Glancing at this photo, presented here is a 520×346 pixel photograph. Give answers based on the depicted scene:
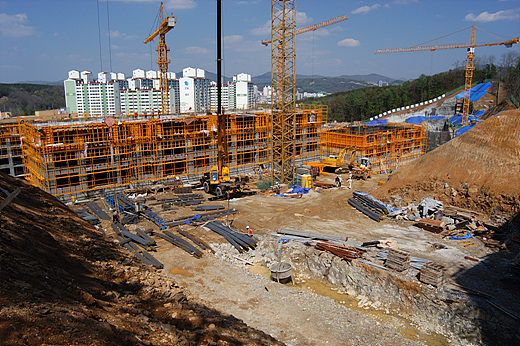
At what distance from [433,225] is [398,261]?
19.1 feet

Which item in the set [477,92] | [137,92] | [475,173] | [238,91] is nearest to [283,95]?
[475,173]

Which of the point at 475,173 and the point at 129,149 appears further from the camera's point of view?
the point at 129,149

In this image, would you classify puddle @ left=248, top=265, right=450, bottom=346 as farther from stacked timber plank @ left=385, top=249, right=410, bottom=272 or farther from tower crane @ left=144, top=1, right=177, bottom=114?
tower crane @ left=144, top=1, right=177, bottom=114

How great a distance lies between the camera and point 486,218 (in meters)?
19.7

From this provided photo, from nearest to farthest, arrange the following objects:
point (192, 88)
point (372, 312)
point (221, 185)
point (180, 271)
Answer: point (372, 312)
point (180, 271)
point (221, 185)
point (192, 88)

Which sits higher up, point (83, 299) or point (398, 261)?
point (83, 299)

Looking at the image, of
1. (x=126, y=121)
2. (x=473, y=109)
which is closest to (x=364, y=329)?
(x=126, y=121)

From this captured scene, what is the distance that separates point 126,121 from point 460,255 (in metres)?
25.1

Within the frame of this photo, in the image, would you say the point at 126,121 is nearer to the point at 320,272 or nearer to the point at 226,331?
the point at 320,272

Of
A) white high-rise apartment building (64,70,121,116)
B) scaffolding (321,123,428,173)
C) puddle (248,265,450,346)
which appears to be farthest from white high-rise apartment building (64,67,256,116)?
puddle (248,265,450,346)

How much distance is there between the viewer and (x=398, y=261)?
1483 cm

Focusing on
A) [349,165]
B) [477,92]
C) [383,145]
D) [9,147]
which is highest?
[477,92]

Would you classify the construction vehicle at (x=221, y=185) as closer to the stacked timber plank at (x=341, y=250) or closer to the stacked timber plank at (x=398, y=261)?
the stacked timber plank at (x=341, y=250)

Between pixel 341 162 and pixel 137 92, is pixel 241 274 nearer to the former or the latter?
pixel 341 162
